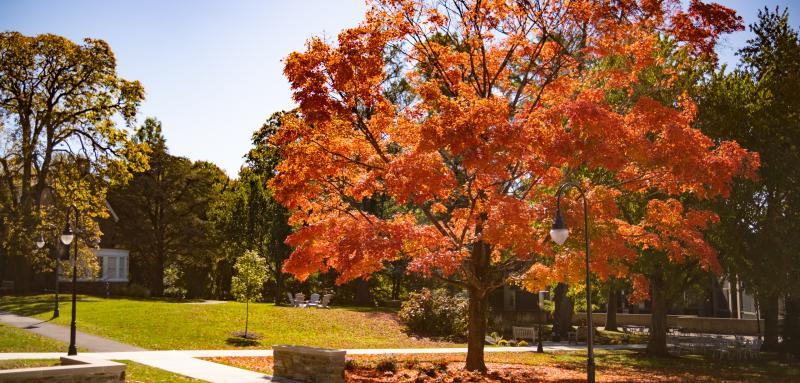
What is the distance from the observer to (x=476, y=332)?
20422mm

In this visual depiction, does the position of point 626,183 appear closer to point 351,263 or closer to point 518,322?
point 351,263

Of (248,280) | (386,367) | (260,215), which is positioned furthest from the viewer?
(260,215)

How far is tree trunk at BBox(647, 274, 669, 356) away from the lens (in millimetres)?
29531

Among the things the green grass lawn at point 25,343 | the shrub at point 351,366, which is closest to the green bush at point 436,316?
the shrub at point 351,366

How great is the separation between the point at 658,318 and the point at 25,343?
998 inches

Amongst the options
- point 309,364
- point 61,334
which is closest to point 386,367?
point 309,364

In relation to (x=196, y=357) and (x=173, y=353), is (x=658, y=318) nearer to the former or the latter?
(x=196, y=357)

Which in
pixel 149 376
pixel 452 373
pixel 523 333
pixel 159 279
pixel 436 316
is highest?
pixel 159 279

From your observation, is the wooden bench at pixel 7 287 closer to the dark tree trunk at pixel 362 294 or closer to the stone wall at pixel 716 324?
the dark tree trunk at pixel 362 294

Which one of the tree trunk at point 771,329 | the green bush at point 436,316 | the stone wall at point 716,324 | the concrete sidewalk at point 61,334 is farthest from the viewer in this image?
the stone wall at point 716,324

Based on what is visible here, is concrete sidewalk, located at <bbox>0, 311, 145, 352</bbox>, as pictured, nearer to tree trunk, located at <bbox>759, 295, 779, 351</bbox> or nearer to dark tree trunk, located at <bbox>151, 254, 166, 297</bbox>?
dark tree trunk, located at <bbox>151, 254, 166, 297</bbox>

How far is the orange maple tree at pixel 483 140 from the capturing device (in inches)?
685

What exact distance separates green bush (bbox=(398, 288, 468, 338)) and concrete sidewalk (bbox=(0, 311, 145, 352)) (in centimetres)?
1536

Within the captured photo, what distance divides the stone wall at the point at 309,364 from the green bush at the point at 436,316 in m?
17.5
